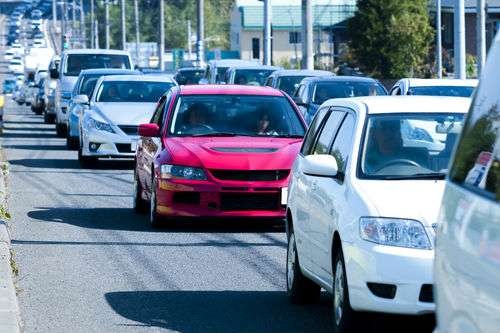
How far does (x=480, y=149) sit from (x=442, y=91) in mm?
17533

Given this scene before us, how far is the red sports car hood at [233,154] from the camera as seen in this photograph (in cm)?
1495

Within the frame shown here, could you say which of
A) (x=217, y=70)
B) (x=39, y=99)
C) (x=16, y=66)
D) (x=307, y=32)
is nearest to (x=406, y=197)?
(x=217, y=70)

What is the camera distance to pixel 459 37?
29.0 m

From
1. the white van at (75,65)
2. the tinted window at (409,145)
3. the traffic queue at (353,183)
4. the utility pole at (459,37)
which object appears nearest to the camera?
the traffic queue at (353,183)

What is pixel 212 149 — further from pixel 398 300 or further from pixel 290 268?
pixel 398 300

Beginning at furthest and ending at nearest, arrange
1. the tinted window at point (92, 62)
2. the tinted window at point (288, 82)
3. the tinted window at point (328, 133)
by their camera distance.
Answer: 1. the tinted window at point (92, 62)
2. the tinted window at point (288, 82)
3. the tinted window at point (328, 133)

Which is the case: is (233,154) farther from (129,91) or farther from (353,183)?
(129,91)

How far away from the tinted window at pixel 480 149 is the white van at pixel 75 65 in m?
30.3

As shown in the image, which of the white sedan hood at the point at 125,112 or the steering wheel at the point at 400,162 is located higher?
the steering wheel at the point at 400,162

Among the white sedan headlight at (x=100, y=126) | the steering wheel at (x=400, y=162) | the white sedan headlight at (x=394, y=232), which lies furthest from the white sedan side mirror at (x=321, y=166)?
the white sedan headlight at (x=100, y=126)

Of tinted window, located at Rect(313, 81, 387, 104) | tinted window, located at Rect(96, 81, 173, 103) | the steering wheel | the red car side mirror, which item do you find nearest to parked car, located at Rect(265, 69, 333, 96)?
tinted window, located at Rect(313, 81, 387, 104)

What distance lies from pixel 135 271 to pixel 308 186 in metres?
2.76

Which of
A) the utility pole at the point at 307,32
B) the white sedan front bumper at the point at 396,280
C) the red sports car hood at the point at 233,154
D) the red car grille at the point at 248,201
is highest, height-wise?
the utility pole at the point at 307,32

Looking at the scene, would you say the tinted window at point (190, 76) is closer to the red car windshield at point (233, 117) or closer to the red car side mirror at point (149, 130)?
the red car windshield at point (233, 117)
